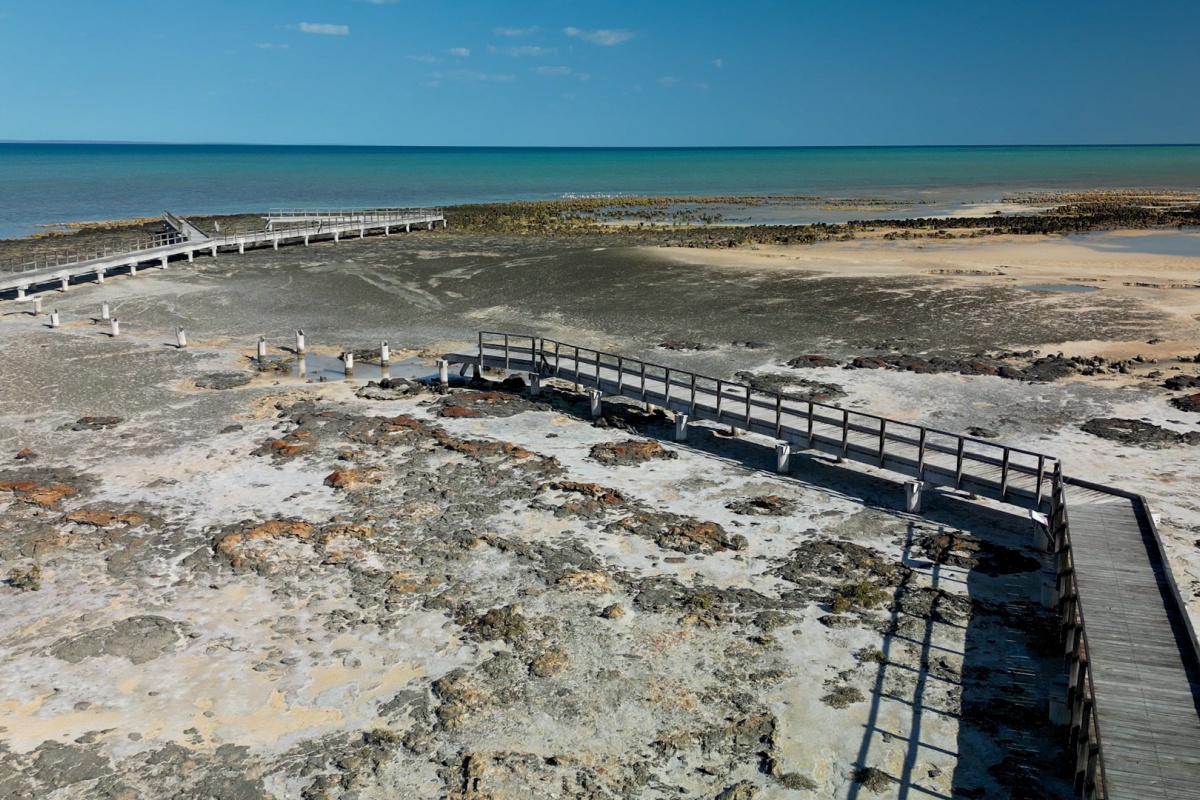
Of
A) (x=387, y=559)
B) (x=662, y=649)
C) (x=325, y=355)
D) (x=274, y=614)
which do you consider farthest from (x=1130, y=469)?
(x=325, y=355)

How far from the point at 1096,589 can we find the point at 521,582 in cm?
826

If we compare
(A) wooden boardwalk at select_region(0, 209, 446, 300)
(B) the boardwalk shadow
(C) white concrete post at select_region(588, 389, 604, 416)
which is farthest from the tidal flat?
(A) wooden boardwalk at select_region(0, 209, 446, 300)

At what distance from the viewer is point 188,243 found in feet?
175

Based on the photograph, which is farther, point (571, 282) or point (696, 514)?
point (571, 282)

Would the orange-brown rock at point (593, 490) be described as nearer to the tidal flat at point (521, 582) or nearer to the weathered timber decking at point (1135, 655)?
the tidal flat at point (521, 582)

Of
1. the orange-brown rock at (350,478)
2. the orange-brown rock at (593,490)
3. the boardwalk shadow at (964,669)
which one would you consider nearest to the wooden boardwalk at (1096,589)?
the boardwalk shadow at (964,669)

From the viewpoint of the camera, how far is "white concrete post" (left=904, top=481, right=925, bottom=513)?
59.3ft

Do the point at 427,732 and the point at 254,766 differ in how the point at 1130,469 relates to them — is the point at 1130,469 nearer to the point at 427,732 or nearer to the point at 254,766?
the point at 427,732

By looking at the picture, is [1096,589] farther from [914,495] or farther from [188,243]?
[188,243]

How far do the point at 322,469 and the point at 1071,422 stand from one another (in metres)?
17.3

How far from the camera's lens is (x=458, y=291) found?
141 ft

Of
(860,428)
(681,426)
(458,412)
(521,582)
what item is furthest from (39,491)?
(860,428)

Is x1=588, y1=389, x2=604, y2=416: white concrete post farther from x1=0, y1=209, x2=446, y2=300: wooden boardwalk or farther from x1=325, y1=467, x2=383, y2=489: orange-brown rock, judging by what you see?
x1=0, y1=209, x2=446, y2=300: wooden boardwalk

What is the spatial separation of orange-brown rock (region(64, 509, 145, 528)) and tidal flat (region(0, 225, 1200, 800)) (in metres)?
0.10
